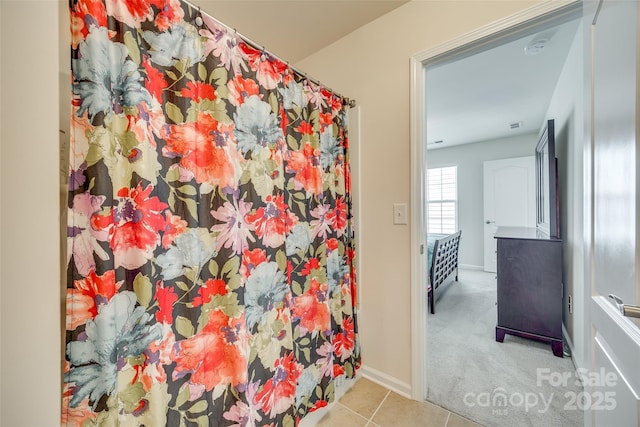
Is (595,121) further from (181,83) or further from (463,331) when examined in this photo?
(463,331)

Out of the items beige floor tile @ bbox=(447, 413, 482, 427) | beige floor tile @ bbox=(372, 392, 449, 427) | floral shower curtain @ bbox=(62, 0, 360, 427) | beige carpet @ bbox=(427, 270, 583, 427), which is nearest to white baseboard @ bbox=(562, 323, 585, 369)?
beige carpet @ bbox=(427, 270, 583, 427)

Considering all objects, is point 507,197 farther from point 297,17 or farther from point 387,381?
point 297,17

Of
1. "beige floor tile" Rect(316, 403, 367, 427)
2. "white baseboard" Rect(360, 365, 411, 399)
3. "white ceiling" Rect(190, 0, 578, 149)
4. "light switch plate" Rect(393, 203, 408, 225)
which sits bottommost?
"beige floor tile" Rect(316, 403, 367, 427)

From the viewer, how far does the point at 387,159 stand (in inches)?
65.8

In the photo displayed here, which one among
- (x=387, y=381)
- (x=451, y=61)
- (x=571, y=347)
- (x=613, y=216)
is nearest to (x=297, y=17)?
(x=451, y=61)

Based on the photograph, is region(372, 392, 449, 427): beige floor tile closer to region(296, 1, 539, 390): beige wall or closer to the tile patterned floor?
the tile patterned floor

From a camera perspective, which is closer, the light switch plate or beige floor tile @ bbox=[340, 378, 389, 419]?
beige floor tile @ bbox=[340, 378, 389, 419]

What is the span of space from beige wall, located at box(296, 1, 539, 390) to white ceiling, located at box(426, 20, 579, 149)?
0.24m

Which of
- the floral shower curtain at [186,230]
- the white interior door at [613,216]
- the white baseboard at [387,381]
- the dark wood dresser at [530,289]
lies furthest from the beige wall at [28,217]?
the dark wood dresser at [530,289]

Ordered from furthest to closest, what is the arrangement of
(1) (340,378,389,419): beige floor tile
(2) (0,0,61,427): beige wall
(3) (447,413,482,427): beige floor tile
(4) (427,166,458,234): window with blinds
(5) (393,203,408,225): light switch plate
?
(4) (427,166,458,234): window with blinds
(5) (393,203,408,225): light switch plate
(1) (340,378,389,419): beige floor tile
(3) (447,413,482,427): beige floor tile
(2) (0,0,61,427): beige wall

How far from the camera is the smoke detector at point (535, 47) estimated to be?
1.94 m

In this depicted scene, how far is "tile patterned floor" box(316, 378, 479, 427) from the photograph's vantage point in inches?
54.8

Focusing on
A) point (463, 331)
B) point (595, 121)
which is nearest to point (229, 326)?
point (595, 121)

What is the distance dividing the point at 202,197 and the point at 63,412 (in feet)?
2.47
